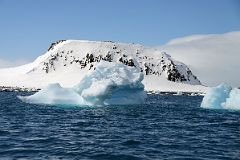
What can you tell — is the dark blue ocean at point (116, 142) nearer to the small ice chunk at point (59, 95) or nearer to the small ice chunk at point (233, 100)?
the small ice chunk at point (233, 100)

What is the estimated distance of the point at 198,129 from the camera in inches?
1291

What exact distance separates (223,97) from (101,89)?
18.6 m

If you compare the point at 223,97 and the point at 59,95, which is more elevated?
the point at 59,95

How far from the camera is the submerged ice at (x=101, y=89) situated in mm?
56656

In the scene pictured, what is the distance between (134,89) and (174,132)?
36277 millimetres

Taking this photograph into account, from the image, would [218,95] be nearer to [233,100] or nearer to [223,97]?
[223,97]

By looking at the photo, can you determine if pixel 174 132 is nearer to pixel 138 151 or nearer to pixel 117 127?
pixel 117 127

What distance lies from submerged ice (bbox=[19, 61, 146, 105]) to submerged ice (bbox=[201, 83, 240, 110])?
36.8ft

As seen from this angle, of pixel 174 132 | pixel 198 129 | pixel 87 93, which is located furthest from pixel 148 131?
pixel 87 93

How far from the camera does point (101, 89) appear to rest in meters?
55.3

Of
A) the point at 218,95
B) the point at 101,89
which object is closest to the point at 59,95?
the point at 101,89

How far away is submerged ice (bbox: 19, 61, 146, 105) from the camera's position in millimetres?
56656

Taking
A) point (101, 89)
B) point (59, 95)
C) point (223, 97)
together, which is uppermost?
point (101, 89)

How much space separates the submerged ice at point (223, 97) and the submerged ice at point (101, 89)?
36.8ft
